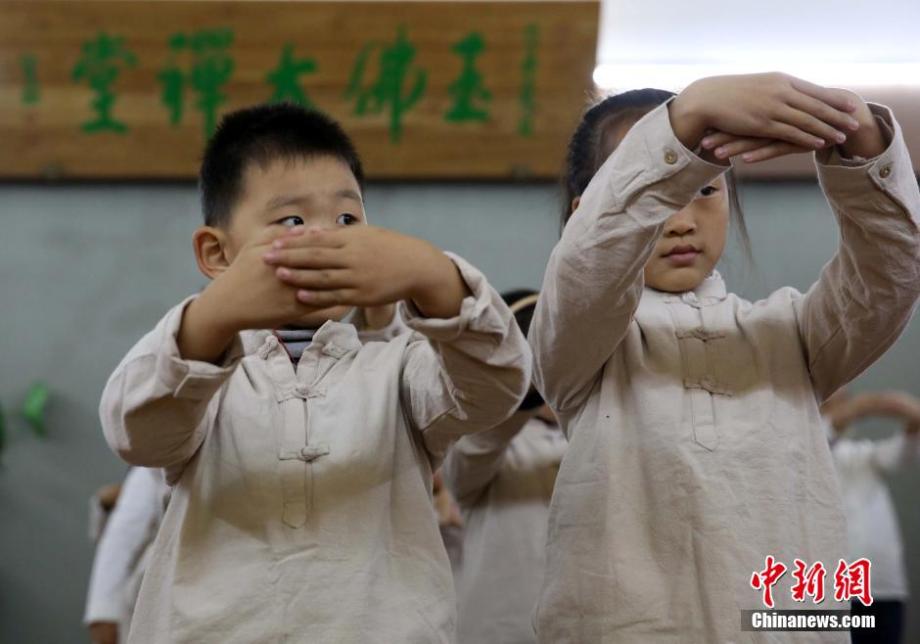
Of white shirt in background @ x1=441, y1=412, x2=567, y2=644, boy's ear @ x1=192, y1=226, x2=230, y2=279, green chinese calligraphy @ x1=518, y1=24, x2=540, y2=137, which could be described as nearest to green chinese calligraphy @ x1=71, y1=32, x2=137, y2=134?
green chinese calligraphy @ x1=518, y1=24, x2=540, y2=137

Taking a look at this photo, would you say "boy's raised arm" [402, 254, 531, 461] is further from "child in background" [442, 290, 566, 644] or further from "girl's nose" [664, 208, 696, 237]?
"child in background" [442, 290, 566, 644]

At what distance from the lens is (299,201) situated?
1155 millimetres

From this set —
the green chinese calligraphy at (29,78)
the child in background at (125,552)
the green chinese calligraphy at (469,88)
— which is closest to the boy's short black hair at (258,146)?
the child in background at (125,552)

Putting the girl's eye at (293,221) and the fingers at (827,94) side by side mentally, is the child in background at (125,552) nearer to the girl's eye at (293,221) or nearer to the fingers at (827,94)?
the girl's eye at (293,221)

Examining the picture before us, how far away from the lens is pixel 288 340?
1.18 meters

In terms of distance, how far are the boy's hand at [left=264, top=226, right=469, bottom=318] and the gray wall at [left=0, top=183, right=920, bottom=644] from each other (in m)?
2.51

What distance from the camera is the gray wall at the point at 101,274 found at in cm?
345

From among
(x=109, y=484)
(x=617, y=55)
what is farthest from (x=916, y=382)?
(x=109, y=484)

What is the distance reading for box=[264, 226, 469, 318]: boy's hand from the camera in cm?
93

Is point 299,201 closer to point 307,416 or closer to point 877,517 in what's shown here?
point 307,416

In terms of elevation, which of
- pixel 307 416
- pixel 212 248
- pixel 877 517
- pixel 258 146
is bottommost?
pixel 877 517

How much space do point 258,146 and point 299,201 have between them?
12 cm

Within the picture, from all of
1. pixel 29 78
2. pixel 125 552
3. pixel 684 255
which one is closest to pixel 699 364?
pixel 684 255

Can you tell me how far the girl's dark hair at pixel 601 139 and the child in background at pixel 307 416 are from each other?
283 millimetres
